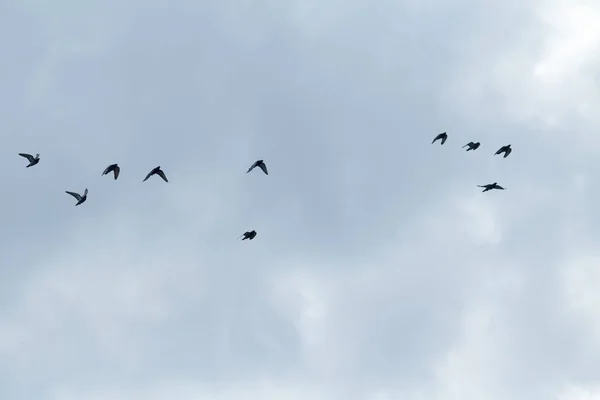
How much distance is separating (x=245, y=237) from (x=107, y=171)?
98.5ft

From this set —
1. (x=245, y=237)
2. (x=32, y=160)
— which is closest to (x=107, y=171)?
(x=32, y=160)

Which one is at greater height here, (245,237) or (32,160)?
(32,160)

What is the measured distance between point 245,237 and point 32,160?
44467 mm

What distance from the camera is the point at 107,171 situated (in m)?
199

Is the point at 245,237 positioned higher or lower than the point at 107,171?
lower

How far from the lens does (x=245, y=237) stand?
655 ft

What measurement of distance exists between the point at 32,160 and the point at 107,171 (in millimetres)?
14910

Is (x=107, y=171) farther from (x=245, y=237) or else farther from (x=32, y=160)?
(x=245, y=237)

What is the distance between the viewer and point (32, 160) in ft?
654
